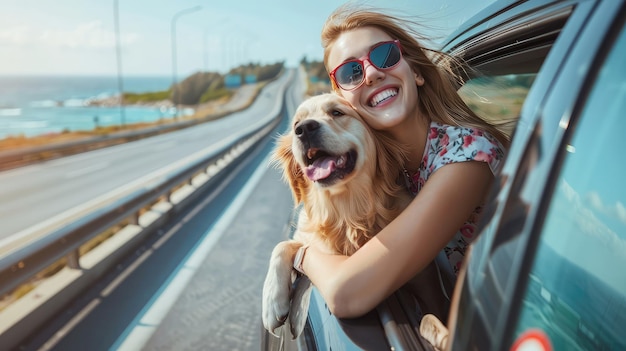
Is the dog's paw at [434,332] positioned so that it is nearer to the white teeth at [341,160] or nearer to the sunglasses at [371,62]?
the white teeth at [341,160]

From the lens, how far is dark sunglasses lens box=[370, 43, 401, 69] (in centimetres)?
248

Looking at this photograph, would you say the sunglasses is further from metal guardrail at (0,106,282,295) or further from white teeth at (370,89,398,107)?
metal guardrail at (0,106,282,295)

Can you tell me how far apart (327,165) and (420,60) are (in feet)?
2.19

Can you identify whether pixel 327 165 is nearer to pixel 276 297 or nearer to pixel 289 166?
pixel 289 166

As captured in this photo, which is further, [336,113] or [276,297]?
[336,113]

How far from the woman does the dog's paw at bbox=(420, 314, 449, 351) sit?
0.51ft

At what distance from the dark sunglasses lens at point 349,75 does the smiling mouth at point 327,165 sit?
0.31 meters

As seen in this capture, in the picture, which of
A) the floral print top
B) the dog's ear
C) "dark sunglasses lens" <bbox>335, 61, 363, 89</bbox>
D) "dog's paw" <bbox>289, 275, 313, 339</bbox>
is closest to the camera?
the floral print top

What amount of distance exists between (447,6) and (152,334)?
314cm

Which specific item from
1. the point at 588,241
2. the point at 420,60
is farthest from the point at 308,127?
the point at 588,241

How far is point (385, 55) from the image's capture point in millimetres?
2484

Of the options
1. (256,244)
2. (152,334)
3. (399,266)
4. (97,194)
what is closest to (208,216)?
(256,244)

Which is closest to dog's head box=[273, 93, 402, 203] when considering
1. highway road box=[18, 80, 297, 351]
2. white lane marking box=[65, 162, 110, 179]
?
highway road box=[18, 80, 297, 351]

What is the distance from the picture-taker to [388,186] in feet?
8.76
